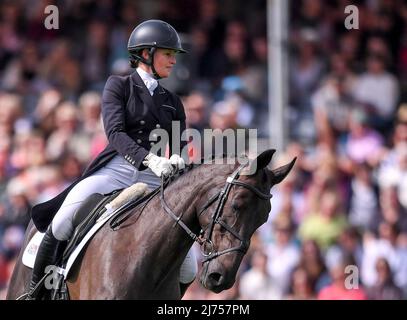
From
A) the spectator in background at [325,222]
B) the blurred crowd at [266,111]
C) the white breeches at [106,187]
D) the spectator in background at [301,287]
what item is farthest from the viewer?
the spectator in background at [325,222]

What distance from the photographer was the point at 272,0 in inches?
573

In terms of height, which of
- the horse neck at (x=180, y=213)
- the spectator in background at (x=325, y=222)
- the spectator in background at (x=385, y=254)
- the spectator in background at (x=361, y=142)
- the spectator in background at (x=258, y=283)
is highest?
the horse neck at (x=180, y=213)

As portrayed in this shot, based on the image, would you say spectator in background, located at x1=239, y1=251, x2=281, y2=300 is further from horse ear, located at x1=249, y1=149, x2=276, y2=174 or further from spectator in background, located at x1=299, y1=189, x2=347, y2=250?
horse ear, located at x1=249, y1=149, x2=276, y2=174

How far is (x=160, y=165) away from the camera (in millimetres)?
7801

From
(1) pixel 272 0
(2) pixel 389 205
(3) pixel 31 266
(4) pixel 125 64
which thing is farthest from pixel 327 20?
(3) pixel 31 266

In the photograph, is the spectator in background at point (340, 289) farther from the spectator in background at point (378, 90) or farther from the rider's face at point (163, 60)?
the rider's face at point (163, 60)

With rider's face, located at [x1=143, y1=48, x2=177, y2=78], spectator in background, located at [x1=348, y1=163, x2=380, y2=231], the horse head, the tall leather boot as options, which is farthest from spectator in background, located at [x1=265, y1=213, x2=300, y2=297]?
the horse head

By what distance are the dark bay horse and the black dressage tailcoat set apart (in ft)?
1.60

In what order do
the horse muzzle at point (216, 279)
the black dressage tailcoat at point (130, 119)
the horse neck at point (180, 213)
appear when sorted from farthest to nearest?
the black dressage tailcoat at point (130, 119), the horse neck at point (180, 213), the horse muzzle at point (216, 279)

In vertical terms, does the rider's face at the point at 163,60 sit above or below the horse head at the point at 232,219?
above

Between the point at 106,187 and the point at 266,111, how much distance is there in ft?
22.9

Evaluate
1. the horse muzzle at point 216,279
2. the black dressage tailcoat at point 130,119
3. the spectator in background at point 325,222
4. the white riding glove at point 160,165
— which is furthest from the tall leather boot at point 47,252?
the spectator in background at point 325,222

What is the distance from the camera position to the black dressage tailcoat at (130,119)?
806 centimetres
